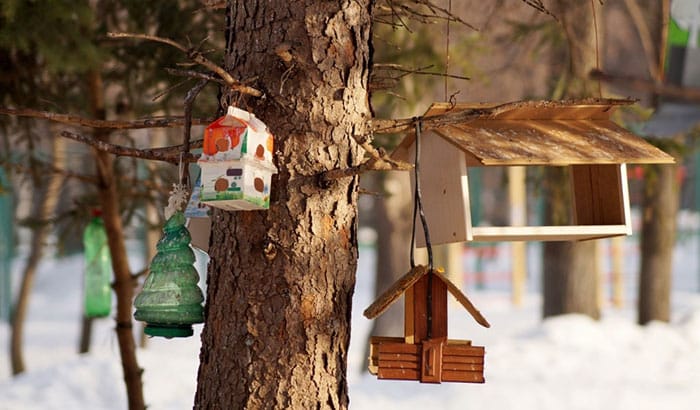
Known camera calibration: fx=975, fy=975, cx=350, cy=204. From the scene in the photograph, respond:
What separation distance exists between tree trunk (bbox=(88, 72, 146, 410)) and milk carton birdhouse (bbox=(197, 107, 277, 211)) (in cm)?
307

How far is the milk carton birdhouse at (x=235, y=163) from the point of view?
95.2 inches

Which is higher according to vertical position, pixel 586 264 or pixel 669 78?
pixel 669 78

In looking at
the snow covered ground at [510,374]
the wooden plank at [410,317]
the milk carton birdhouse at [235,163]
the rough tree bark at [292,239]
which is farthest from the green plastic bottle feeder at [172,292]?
the snow covered ground at [510,374]

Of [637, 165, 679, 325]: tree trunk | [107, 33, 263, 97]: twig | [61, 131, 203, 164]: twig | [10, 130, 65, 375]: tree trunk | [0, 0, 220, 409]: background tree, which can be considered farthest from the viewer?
[637, 165, 679, 325]: tree trunk

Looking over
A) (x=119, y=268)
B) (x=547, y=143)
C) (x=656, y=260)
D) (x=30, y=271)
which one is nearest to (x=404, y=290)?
(x=547, y=143)

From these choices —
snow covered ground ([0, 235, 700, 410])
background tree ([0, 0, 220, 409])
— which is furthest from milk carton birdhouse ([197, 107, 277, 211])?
snow covered ground ([0, 235, 700, 410])

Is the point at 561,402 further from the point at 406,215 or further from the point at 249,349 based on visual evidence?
the point at 249,349

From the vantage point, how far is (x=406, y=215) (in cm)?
1034

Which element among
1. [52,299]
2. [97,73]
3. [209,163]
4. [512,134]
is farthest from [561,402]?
[52,299]

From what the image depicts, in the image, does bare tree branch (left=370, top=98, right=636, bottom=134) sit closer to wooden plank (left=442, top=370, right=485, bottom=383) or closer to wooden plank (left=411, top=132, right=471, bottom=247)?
wooden plank (left=411, top=132, right=471, bottom=247)

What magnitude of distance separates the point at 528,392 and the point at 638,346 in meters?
2.37

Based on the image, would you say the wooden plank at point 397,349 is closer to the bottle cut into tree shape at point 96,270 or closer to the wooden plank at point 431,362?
the wooden plank at point 431,362

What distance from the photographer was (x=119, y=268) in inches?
221

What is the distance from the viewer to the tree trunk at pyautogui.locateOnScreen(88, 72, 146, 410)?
5383 mm
